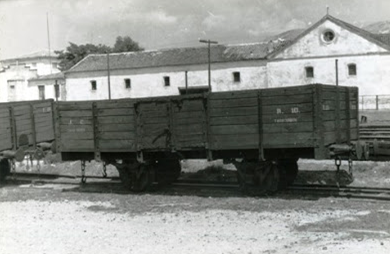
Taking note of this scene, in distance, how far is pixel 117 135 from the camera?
1234 centimetres

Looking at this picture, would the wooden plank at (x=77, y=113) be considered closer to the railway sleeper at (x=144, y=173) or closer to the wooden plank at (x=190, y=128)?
the railway sleeper at (x=144, y=173)

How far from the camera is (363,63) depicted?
135 ft

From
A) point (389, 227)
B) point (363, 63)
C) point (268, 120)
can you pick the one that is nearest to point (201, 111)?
point (268, 120)

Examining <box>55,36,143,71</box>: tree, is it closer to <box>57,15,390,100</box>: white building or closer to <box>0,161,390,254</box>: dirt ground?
<box>57,15,390,100</box>: white building

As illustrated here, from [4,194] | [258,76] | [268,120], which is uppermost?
[258,76]

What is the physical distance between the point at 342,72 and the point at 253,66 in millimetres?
7453

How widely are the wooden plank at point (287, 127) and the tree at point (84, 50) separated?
56767 mm

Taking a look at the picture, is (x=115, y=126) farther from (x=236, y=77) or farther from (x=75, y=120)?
(x=236, y=77)

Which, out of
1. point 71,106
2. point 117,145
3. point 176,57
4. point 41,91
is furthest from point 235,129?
point 41,91

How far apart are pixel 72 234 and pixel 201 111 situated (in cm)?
417

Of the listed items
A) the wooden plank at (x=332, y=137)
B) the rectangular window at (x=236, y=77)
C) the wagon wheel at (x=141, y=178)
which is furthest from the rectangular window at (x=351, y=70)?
the wagon wheel at (x=141, y=178)

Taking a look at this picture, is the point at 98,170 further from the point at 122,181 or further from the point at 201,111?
the point at 201,111

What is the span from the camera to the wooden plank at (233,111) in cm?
1099

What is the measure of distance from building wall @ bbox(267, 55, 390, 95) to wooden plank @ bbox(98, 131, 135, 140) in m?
32.4
